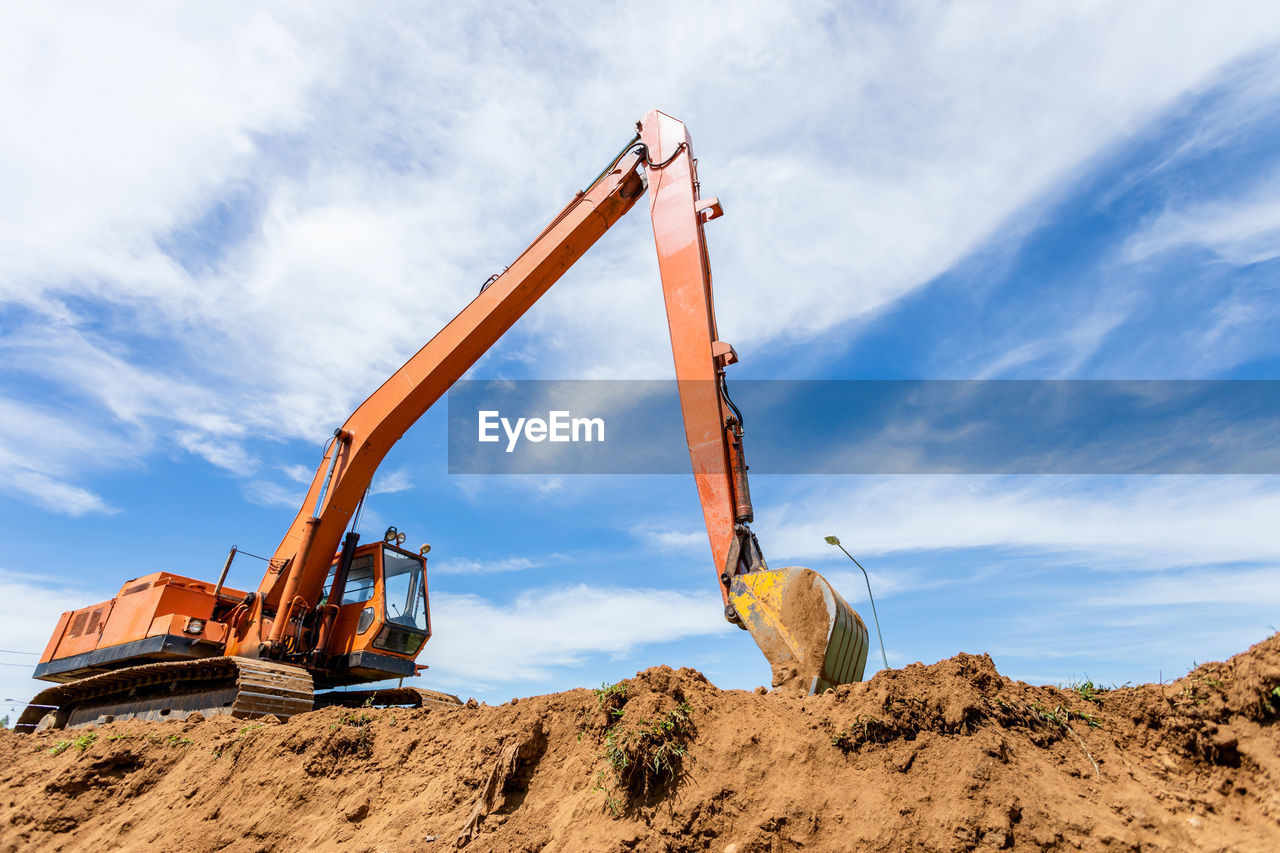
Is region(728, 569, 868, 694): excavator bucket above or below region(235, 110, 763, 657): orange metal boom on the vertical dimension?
below

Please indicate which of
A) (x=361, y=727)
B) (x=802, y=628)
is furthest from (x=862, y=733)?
(x=361, y=727)

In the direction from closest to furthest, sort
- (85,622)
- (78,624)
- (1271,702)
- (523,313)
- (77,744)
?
(1271,702) → (77,744) → (523,313) → (85,622) → (78,624)

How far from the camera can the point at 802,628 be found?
5.29 meters

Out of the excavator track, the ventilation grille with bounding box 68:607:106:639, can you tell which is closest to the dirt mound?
the excavator track

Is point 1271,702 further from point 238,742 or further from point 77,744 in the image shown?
point 77,744

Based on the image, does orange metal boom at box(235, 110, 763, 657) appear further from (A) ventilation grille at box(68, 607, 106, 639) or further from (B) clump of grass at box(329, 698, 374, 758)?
(B) clump of grass at box(329, 698, 374, 758)

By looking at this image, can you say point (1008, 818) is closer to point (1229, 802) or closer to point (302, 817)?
point (1229, 802)

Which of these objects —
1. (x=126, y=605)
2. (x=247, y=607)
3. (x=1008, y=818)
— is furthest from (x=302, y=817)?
(x=126, y=605)

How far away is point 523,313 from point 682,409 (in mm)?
3780

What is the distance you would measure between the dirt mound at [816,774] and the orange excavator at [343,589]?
10.3 ft

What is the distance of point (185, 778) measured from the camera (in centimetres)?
681

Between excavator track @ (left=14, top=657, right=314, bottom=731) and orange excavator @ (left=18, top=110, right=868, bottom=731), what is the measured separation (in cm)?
2

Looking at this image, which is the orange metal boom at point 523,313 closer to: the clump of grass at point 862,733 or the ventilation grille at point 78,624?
the clump of grass at point 862,733

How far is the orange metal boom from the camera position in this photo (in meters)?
6.46
